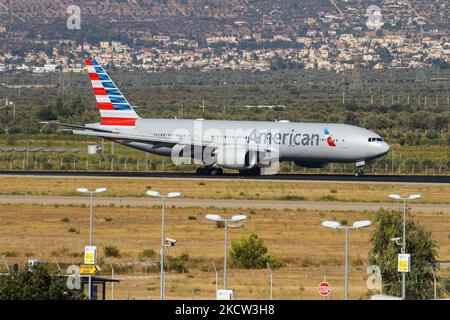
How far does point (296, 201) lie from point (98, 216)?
46.2 ft

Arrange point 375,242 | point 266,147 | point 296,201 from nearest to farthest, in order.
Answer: point 375,242 < point 296,201 < point 266,147

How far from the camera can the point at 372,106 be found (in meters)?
196

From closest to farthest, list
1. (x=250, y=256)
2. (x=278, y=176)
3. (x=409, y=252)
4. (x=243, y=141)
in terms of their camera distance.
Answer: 1. (x=409, y=252)
2. (x=250, y=256)
3. (x=243, y=141)
4. (x=278, y=176)

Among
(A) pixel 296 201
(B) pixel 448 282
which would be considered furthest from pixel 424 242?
(A) pixel 296 201

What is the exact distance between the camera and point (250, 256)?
174 feet

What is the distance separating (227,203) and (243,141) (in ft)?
50.0

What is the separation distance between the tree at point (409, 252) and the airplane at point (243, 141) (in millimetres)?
35221

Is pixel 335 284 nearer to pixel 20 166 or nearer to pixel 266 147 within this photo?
pixel 266 147

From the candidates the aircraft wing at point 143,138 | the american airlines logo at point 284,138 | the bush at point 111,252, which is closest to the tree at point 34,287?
the bush at point 111,252

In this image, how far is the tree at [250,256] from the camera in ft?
173

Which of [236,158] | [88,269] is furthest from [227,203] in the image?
[88,269]

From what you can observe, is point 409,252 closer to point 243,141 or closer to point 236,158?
point 236,158

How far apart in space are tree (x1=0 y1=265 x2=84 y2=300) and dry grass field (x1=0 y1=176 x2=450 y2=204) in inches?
1816

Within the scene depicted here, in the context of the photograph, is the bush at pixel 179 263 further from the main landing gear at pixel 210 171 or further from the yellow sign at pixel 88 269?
the main landing gear at pixel 210 171
